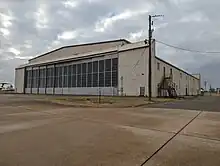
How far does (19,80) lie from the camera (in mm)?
74562

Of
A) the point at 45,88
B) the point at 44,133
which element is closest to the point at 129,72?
the point at 45,88

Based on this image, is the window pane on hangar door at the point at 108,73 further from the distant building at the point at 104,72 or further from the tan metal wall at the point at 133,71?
the tan metal wall at the point at 133,71

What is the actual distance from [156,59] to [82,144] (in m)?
39.9

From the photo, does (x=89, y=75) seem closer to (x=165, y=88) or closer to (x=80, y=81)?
(x=80, y=81)

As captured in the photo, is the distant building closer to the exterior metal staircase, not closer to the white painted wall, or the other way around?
the exterior metal staircase

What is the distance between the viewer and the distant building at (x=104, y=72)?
43.1 m

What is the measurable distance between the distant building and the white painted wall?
1559 mm

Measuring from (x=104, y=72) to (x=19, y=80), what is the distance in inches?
1525

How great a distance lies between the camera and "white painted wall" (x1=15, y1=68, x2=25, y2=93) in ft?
236

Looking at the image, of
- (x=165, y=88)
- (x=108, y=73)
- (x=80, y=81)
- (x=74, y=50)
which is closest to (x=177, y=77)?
(x=165, y=88)

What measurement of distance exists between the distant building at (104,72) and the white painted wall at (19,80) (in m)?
1.56

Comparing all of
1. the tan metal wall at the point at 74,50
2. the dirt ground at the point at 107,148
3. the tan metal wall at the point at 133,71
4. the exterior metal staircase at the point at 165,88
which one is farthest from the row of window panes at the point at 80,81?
the dirt ground at the point at 107,148

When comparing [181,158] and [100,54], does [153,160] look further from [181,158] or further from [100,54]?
[100,54]

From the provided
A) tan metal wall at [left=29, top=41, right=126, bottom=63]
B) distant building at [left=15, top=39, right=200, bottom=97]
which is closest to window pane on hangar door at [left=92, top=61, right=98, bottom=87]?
distant building at [left=15, top=39, right=200, bottom=97]
